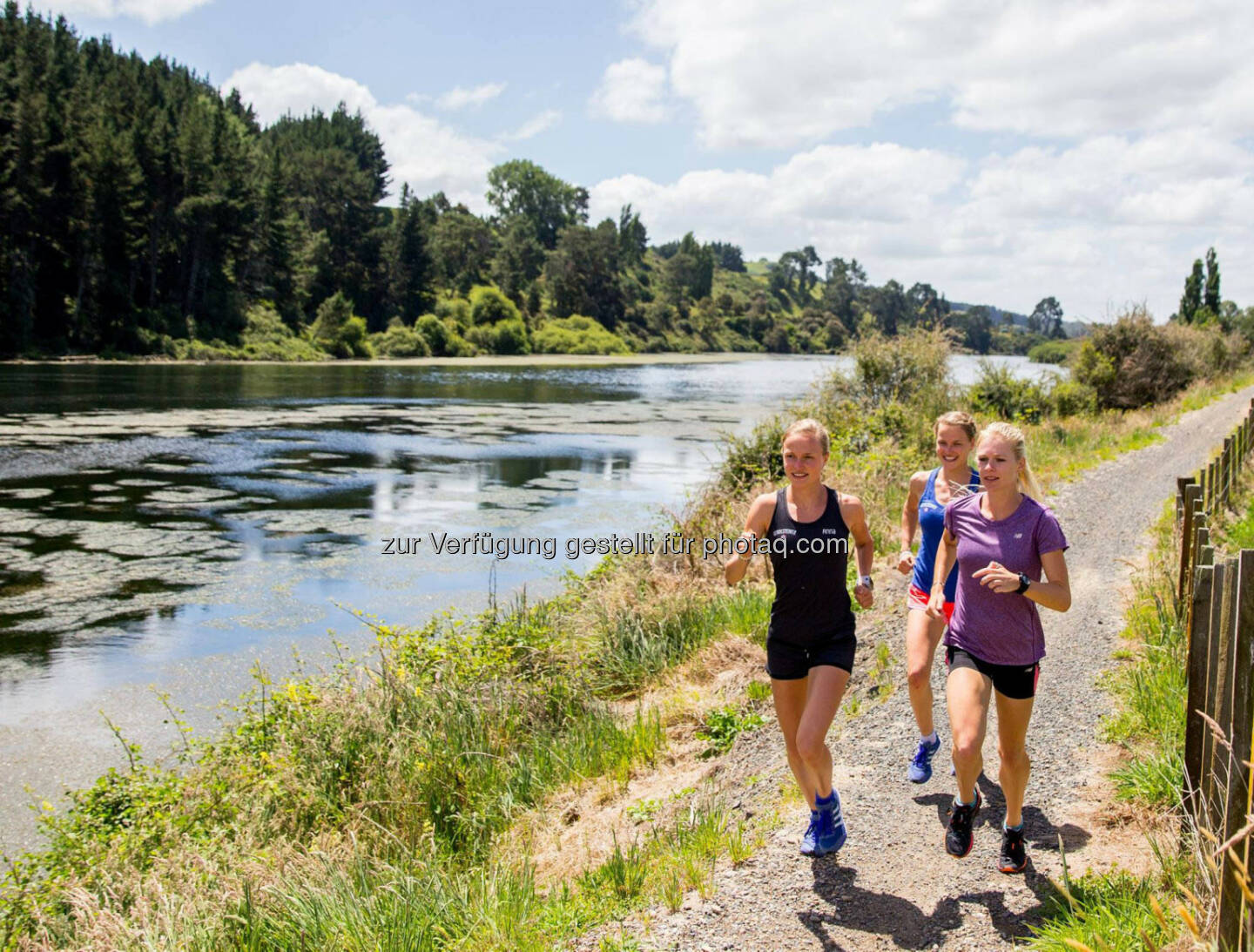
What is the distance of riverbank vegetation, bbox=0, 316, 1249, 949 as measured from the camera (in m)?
4.40

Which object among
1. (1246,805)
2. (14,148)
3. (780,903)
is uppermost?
(14,148)

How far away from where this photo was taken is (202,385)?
43.1 meters

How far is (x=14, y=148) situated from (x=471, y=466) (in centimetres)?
4373

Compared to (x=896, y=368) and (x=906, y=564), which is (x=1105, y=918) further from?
(x=896, y=368)

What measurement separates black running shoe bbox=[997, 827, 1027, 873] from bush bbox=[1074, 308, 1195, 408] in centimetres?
2660

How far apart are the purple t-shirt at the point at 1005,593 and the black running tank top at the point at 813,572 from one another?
1.65 feet

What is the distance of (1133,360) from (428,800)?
2757cm

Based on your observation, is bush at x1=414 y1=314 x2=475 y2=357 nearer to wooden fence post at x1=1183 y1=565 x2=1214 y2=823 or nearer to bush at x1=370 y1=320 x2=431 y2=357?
bush at x1=370 y1=320 x2=431 y2=357

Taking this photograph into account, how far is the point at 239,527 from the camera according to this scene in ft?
51.2

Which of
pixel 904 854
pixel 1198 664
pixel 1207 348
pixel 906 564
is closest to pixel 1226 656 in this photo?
pixel 1198 664

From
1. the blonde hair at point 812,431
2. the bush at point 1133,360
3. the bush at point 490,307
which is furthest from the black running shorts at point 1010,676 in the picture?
the bush at point 490,307

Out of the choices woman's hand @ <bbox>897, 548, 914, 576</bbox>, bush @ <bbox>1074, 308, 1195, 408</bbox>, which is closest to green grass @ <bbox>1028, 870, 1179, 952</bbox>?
woman's hand @ <bbox>897, 548, 914, 576</bbox>

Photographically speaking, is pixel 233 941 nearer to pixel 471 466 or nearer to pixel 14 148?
pixel 471 466

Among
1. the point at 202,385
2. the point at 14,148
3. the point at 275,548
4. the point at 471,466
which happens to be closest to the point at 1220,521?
the point at 275,548
